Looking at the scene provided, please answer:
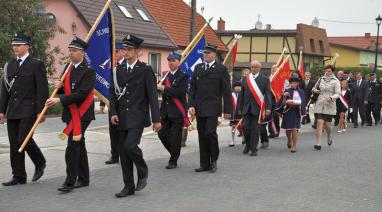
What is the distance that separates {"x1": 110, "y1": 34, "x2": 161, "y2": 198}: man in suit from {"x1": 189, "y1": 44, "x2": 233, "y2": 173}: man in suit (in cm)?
196

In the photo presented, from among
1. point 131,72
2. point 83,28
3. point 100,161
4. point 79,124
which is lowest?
point 100,161

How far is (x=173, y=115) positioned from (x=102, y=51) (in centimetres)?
149

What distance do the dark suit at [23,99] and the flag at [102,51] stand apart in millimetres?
1312

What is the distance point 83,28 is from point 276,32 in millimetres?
23841

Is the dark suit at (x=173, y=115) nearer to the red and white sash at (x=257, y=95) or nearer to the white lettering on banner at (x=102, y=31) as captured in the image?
the white lettering on banner at (x=102, y=31)

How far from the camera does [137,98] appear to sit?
7137 millimetres

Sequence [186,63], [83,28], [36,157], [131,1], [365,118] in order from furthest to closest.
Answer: [131,1] → [83,28] → [365,118] → [186,63] → [36,157]

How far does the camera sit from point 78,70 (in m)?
7.27

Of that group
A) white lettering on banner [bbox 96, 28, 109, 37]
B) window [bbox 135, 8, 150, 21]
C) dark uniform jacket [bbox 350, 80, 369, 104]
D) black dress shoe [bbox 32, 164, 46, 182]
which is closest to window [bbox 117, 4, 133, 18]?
window [bbox 135, 8, 150, 21]

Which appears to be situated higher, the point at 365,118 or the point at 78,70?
the point at 78,70

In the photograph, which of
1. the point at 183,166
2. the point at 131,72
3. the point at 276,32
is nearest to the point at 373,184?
the point at 183,166

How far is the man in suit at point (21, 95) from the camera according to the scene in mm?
7430

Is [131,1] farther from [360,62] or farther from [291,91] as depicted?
[360,62]

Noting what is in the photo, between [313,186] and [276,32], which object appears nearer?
[313,186]
